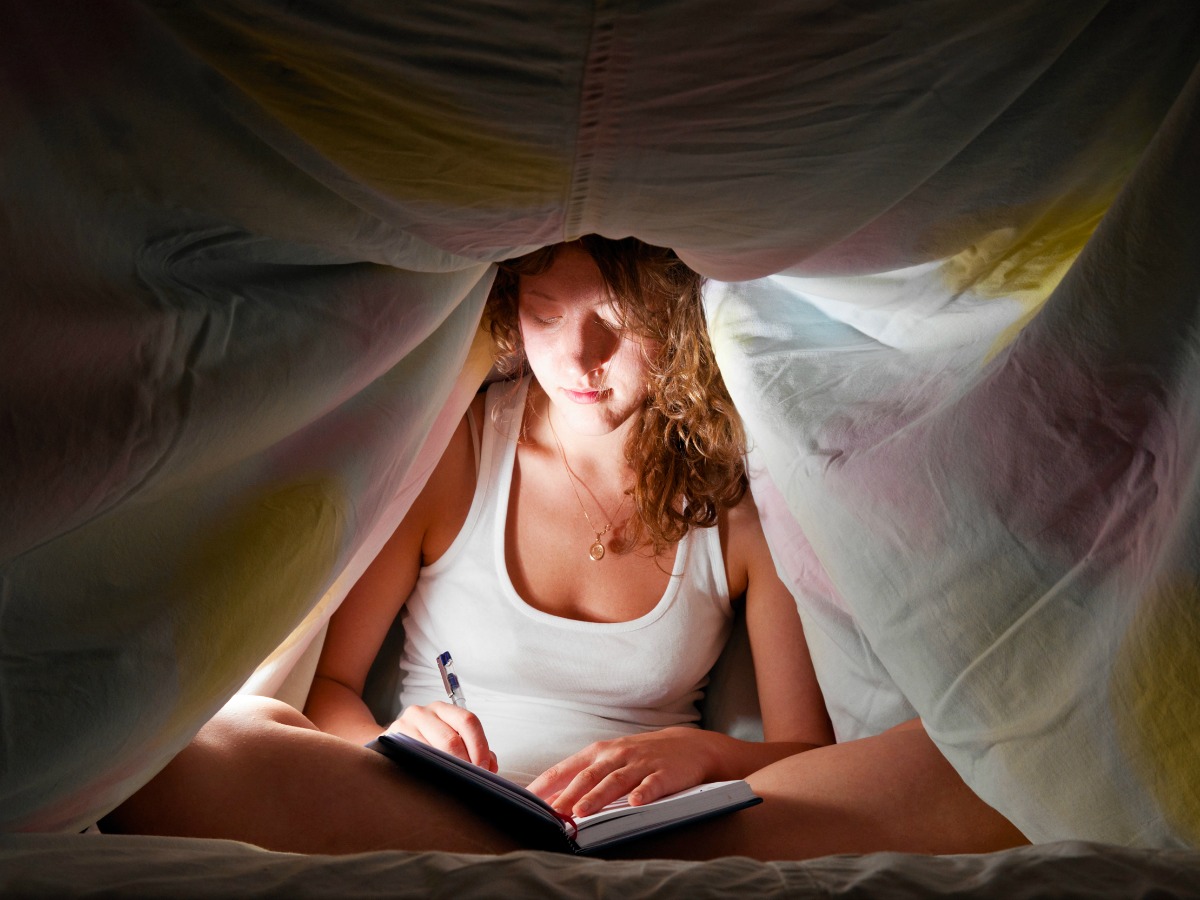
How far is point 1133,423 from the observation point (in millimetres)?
619

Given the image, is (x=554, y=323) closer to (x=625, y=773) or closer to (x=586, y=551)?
(x=586, y=551)

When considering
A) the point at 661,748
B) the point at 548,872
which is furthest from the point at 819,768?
the point at 548,872

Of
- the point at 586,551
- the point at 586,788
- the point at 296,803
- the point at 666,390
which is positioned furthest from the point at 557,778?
the point at 666,390

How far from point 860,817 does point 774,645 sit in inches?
13.4

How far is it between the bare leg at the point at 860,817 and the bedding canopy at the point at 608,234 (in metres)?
0.13

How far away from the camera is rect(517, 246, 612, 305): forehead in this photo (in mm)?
998

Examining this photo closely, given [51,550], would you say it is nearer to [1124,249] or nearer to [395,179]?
[395,179]

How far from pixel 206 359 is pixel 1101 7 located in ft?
1.89

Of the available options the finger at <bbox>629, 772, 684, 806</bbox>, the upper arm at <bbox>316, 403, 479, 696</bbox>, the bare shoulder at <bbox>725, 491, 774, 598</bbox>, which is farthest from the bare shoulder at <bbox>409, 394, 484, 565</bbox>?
the finger at <bbox>629, 772, 684, 806</bbox>

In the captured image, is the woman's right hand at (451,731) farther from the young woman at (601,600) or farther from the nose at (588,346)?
the nose at (588,346)

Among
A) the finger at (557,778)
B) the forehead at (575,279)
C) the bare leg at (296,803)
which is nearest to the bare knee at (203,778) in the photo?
the bare leg at (296,803)

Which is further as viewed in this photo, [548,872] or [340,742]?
[340,742]

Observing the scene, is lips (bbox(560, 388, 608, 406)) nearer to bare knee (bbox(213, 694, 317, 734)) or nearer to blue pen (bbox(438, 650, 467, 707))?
blue pen (bbox(438, 650, 467, 707))

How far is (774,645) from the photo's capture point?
1.15 metres
